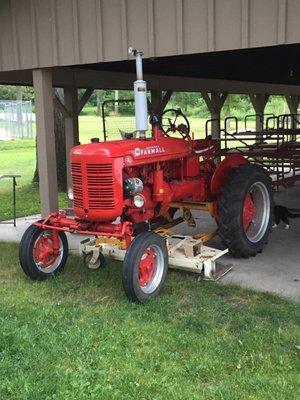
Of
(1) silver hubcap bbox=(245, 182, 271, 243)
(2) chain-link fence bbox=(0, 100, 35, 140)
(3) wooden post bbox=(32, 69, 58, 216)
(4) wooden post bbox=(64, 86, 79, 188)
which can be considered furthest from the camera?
(2) chain-link fence bbox=(0, 100, 35, 140)

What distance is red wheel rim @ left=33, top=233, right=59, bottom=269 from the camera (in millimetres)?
5383

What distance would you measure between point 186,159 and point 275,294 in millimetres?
1746

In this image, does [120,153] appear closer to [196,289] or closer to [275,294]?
[196,289]

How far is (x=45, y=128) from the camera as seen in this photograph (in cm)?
660

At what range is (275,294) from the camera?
488cm

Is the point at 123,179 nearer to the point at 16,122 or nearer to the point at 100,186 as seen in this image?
the point at 100,186

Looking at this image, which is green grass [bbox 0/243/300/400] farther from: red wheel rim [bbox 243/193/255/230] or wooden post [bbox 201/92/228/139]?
wooden post [bbox 201/92/228/139]

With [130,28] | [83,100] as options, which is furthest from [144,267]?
[83,100]

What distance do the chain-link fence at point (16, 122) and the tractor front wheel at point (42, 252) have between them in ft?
99.0

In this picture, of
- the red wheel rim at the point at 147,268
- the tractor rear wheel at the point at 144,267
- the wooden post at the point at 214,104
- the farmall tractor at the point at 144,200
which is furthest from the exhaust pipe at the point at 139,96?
the wooden post at the point at 214,104

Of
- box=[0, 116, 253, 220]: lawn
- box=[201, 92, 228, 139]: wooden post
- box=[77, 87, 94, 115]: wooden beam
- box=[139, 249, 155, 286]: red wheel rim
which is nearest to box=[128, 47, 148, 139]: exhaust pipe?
box=[139, 249, 155, 286]: red wheel rim

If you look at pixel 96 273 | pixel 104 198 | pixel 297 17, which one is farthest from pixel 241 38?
pixel 96 273

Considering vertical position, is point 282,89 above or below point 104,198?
above

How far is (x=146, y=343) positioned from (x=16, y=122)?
33635 mm
